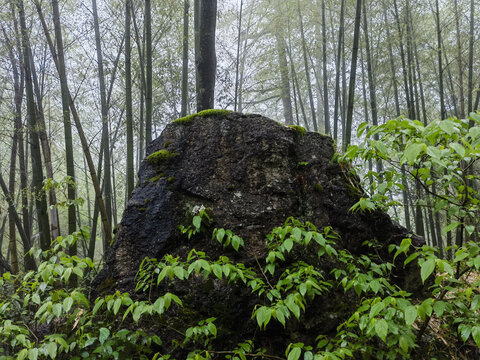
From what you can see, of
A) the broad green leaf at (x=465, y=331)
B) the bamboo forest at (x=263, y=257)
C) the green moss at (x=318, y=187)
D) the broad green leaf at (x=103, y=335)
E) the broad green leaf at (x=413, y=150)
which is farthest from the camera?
the green moss at (x=318, y=187)

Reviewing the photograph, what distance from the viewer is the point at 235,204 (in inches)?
78.7

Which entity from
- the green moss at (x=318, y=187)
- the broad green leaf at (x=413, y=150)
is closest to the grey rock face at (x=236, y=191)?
the green moss at (x=318, y=187)

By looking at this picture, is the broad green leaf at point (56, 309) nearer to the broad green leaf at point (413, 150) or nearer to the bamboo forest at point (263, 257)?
the bamboo forest at point (263, 257)

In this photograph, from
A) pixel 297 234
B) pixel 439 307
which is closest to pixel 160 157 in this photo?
pixel 297 234

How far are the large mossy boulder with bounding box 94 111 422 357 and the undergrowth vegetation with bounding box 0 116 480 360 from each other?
0.06 m

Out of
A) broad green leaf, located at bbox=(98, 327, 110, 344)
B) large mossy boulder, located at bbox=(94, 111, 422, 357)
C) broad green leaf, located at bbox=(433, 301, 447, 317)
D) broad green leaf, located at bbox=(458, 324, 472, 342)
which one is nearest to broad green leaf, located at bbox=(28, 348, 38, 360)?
broad green leaf, located at bbox=(98, 327, 110, 344)

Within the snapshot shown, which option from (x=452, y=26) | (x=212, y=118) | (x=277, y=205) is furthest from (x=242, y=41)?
(x=277, y=205)

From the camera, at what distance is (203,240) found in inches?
74.7

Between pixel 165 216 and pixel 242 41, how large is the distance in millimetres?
8001

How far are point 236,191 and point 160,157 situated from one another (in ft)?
2.03

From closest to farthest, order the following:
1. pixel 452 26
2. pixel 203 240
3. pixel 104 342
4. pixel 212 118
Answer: pixel 104 342
pixel 203 240
pixel 212 118
pixel 452 26

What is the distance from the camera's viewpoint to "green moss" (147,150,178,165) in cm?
219

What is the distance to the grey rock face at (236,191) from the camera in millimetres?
1891

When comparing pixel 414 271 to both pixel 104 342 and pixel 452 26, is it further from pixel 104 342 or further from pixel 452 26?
pixel 452 26
